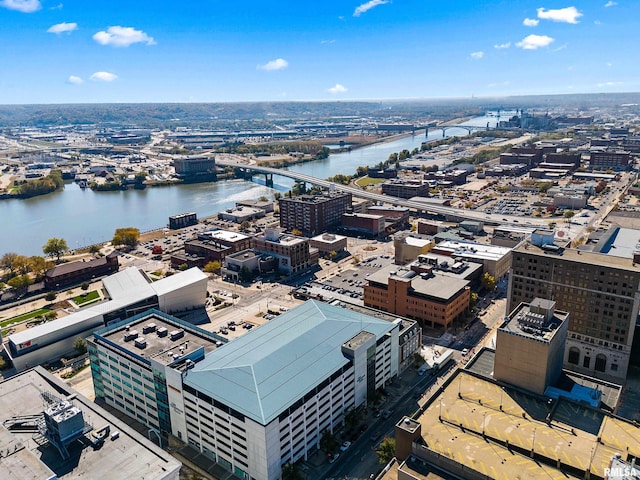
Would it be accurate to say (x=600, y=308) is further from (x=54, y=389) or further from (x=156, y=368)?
(x=54, y=389)

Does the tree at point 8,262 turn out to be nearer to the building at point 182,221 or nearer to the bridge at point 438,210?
the building at point 182,221

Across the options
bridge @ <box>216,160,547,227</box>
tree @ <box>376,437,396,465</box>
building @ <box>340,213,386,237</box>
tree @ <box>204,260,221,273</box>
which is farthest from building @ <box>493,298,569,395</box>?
bridge @ <box>216,160,547,227</box>

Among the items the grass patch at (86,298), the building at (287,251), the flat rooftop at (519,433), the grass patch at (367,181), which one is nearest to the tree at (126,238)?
the grass patch at (86,298)

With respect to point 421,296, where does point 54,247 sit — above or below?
below

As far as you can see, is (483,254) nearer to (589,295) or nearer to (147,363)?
(589,295)

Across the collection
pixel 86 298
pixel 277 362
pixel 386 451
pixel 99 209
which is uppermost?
pixel 277 362

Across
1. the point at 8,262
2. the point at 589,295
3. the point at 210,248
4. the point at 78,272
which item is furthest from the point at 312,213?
the point at 589,295

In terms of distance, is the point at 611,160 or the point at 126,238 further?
the point at 611,160
